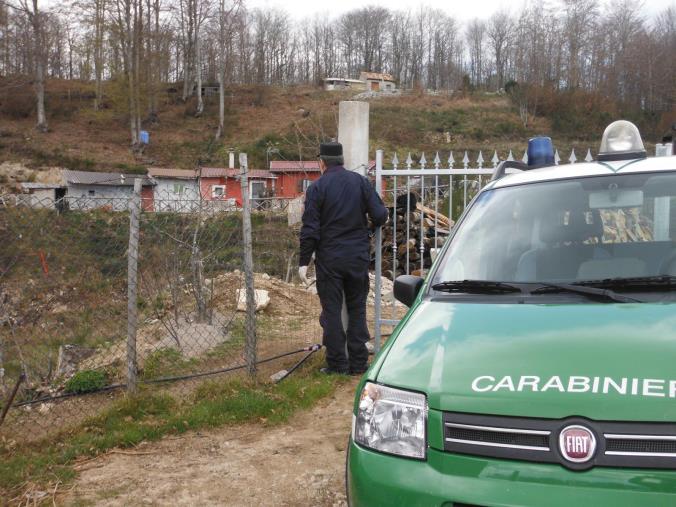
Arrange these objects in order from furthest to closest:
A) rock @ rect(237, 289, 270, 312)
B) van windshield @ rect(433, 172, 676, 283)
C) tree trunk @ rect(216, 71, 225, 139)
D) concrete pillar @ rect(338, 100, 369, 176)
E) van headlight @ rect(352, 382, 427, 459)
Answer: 1. tree trunk @ rect(216, 71, 225, 139)
2. rock @ rect(237, 289, 270, 312)
3. concrete pillar @ rect(338, 100, 369, 176)
4. van windshield @ rect(433, 172, 676, 283)
5. van headlight @ rect(352, 382, 427, 459)

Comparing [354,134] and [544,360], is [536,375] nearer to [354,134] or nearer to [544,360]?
[544,360]

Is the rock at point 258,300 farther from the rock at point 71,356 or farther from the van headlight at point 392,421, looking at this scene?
the van headlight at point 392,421

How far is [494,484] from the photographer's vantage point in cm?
201

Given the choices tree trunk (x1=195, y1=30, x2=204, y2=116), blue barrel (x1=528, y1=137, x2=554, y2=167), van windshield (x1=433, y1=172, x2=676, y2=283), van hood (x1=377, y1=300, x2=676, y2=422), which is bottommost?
van hood (x1=377, y1=300, x2=676, y2=422)

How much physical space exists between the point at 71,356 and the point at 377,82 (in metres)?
73.7

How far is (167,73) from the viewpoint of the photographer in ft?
196

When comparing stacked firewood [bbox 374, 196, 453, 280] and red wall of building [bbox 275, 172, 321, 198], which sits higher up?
red wall of building [bbox 275, 172, 321, 198]

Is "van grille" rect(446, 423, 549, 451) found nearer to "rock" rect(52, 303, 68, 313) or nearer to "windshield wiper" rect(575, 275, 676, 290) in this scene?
"windshield wiper" rect(575, 275, 676, 290)

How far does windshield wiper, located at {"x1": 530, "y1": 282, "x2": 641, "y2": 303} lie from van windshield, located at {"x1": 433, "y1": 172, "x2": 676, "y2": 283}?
16cm

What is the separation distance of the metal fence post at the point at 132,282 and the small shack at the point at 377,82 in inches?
2870

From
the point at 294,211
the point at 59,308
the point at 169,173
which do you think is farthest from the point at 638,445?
the point at 169,173

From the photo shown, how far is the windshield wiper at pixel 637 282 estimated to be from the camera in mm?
2709

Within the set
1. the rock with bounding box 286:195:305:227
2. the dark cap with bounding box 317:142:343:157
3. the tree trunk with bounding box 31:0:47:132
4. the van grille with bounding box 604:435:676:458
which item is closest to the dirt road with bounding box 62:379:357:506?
the van grille with bounding box 604:435:676:458

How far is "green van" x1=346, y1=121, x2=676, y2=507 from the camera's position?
1956mm
